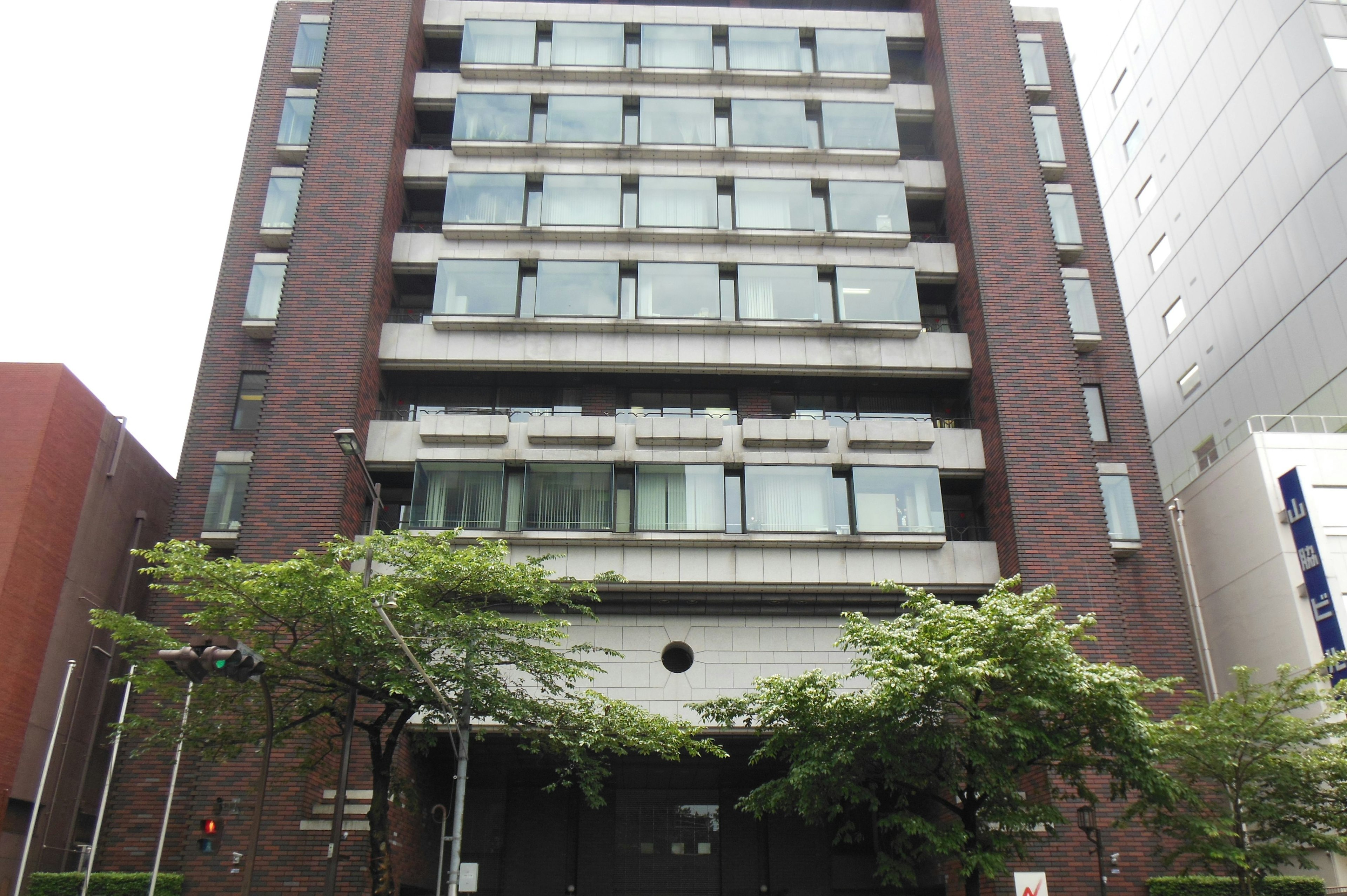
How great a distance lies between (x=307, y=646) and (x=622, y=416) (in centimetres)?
1285

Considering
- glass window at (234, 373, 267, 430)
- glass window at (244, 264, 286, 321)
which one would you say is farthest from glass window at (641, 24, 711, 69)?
glass window at (234, 373, 267, 430)

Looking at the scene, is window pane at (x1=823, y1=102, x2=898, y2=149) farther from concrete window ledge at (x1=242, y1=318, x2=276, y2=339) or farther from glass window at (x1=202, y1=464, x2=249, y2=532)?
glass window at (x1=202, y1=464, x2=249, y2=532)

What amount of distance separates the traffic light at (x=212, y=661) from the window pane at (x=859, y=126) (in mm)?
28018

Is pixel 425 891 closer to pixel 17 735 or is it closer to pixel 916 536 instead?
pixel 17 735

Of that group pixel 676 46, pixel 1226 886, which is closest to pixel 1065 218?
pixel 676 46

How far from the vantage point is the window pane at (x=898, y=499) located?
31.0 meters

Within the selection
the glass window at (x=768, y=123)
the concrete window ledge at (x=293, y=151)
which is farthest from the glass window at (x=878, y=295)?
the concrete window ledge at (x=293, y=151)

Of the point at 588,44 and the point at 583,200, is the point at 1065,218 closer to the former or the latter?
the point at 583,200

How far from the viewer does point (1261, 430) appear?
3878 centimetres

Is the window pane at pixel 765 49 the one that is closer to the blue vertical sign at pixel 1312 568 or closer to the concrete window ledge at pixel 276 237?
the concrete window ledge at pixel 276 237

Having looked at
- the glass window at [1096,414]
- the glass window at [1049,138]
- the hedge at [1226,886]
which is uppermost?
the glass window at [1049,138]

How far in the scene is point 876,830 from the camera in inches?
1255

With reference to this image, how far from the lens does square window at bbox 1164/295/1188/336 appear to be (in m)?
47.6

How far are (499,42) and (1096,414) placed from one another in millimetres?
25231
